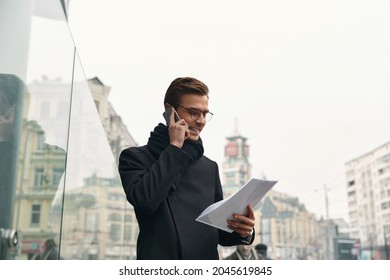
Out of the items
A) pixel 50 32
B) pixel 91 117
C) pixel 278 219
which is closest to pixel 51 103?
pixel 50 32

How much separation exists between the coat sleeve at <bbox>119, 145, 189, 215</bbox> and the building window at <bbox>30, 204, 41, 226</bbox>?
2.08ft

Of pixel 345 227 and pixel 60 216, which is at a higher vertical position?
pixel 345 227

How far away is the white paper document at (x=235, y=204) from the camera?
1367 mm

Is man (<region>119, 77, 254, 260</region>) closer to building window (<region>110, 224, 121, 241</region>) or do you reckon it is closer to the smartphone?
the smartphone

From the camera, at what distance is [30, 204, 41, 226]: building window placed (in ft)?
6.27

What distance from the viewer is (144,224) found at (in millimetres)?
1424

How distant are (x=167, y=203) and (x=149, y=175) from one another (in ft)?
0.40

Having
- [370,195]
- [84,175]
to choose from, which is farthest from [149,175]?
[370,195]

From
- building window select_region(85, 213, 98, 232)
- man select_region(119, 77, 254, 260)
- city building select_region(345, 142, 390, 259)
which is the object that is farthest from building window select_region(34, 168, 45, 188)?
city building select_region(345, 142, 390, 259)

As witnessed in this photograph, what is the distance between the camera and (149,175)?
4.46 ft

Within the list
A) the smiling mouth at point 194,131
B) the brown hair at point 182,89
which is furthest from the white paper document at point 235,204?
the brown hair at point 182,89

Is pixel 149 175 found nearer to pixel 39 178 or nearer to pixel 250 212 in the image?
pixel 250 212
